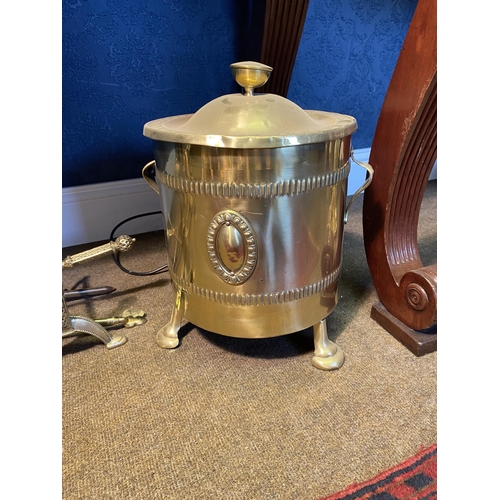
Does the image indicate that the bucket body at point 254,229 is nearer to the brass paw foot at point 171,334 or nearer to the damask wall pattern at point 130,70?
the brass paw foot at point 171,334

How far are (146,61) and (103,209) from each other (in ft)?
1.41

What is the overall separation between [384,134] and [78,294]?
73cm

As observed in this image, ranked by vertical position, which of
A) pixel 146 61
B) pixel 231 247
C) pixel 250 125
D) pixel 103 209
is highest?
pixel 146 61

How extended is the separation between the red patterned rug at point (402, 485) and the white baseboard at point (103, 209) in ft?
3.21

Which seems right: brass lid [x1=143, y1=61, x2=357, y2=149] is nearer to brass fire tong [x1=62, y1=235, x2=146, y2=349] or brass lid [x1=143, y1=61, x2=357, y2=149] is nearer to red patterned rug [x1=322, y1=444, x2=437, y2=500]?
brass fire tong [x1=62, y1=235, x2=146, y2=349]

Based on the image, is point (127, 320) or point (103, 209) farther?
point (103, 209)

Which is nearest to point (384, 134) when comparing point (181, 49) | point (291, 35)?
point (291, 35)

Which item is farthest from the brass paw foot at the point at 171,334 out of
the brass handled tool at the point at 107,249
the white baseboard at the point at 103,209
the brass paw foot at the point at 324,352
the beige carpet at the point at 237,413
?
the white baseboard at the point at 103,209

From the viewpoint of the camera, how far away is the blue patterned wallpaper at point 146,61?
3.49 feet

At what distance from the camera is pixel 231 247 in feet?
2.11

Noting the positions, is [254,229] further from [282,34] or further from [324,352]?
[282,34]

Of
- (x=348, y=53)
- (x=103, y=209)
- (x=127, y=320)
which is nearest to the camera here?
(x=127, y=320)

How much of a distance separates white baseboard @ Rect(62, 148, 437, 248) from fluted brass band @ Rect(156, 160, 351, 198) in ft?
2.10

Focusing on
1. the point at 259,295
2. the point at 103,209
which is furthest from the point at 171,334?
the point at 103,209
